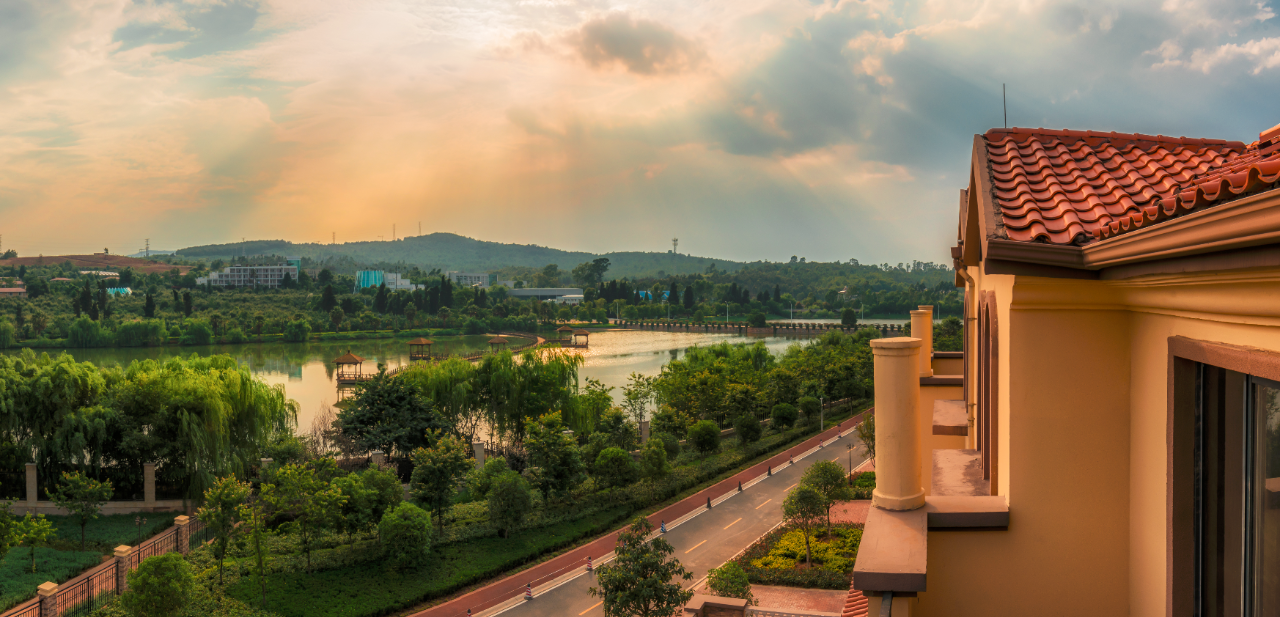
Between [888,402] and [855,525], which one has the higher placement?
[888,402]

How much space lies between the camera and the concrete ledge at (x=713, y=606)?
11.5 meters

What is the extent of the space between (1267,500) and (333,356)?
57556 millimetres

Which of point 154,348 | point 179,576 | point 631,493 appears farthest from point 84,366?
point 154,348

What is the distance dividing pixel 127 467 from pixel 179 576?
910 centimetres

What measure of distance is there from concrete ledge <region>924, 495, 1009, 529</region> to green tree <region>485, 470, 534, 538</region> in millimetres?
14037

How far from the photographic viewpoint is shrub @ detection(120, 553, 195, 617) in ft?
35.5

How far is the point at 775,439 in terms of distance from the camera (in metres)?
26.8

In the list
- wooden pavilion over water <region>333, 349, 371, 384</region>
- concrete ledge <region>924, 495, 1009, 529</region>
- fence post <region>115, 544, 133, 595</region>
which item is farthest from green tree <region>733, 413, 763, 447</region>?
concrete ledge <region>924, 495, 1009, 529</region>

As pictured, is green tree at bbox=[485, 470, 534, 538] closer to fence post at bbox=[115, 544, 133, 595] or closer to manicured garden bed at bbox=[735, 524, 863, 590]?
manicured garden bed at bbox=[735, 524, 863, 590]

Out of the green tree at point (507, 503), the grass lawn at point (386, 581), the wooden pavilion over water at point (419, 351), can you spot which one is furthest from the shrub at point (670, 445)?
the wooden pavilion over water at point (419, 351)

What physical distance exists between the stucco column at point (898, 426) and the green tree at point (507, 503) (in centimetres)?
1395

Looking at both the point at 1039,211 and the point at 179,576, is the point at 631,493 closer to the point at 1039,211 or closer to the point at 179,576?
the point at 179,576

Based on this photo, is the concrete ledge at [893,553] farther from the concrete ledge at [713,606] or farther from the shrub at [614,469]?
the shrub at [614,469]

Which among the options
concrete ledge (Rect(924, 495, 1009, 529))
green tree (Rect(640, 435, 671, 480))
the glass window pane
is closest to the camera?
the glass window pane
